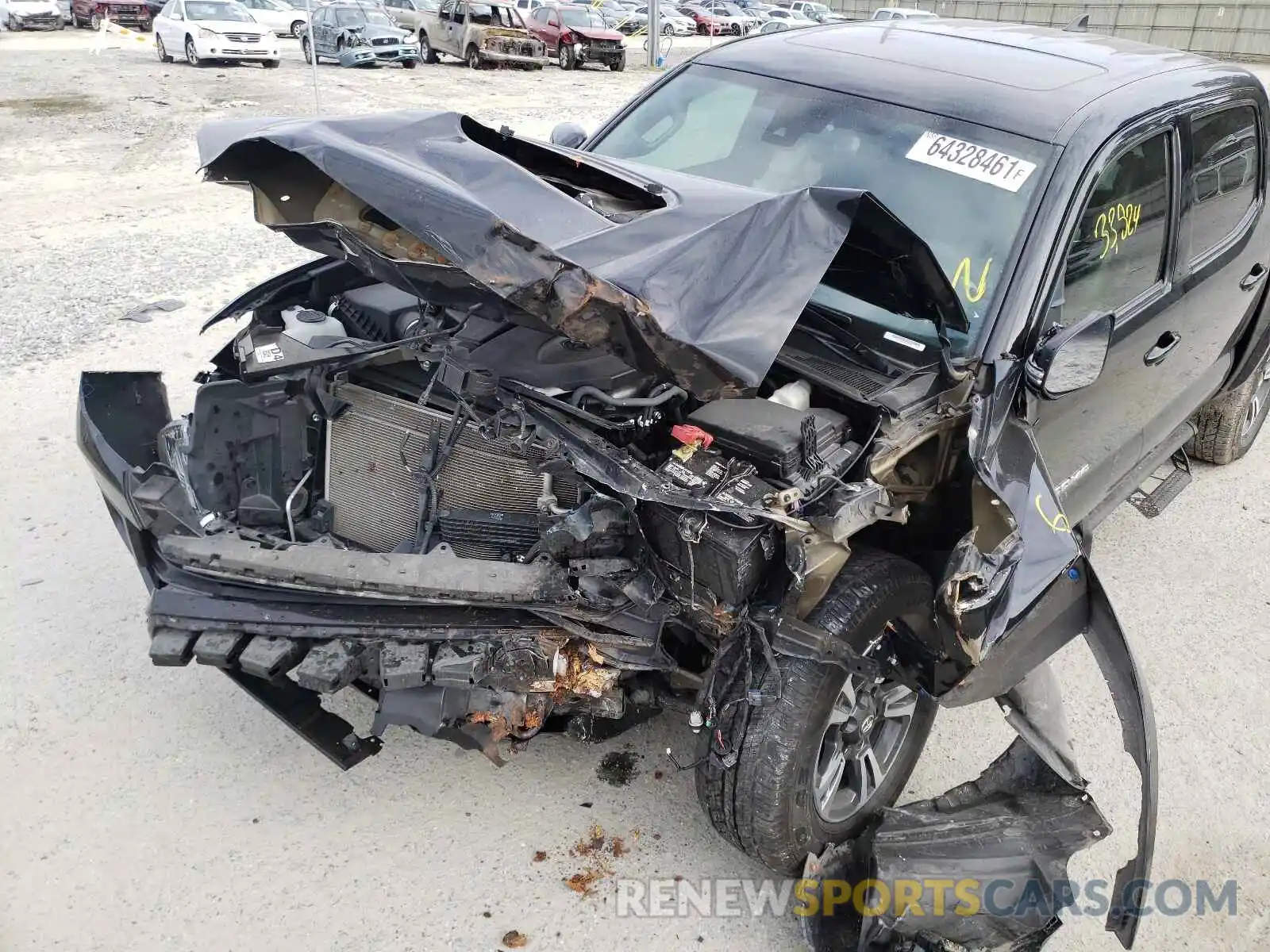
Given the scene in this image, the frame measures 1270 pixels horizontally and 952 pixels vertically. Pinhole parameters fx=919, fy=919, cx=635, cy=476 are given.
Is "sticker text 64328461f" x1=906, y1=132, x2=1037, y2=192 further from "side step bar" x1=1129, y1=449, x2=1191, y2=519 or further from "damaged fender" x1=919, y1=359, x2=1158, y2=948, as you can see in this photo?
"side step bar" x1=1129, y1=449, x2=1191, y2=519

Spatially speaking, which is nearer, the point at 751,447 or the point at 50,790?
the point at 751,447

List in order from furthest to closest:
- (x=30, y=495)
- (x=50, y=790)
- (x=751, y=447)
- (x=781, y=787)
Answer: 1. (x=30, y=495)
2. (x=50, y=790)
3. (x=781, y=787)
4. (x=751, y=447)

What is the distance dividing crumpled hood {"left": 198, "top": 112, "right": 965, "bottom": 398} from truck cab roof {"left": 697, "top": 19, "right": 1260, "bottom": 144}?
0.81 metres

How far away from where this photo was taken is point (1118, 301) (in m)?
3.16

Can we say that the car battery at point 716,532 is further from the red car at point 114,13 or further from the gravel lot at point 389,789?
the red car at point 114,13

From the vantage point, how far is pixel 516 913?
252 centimetres

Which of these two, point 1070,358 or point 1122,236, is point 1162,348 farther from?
point 1070,358

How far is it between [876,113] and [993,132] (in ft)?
1.33

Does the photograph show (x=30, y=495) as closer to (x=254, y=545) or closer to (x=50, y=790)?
(x=50, y=790)

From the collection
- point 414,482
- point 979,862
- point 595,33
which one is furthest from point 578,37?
point 979,862

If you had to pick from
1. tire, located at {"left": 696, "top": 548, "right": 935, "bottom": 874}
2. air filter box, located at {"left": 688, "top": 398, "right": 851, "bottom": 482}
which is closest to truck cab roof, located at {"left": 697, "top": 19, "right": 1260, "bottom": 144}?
air filter box, located at {"left": 688, "top": 398, "right": 851, "bottom": 482}

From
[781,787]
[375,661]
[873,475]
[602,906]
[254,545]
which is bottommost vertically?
[602,906]

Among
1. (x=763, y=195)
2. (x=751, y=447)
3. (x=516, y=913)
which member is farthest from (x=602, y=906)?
(x=763, y=195)

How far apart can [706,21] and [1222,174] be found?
102 ft
